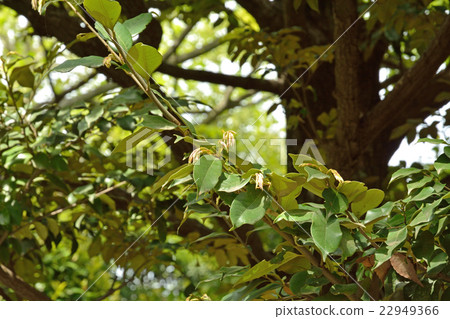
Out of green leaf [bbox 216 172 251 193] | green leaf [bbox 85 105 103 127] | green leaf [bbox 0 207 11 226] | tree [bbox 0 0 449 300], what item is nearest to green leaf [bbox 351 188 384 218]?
tree [bbox 0 0 449 300]

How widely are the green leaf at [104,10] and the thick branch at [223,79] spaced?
140 centimetres

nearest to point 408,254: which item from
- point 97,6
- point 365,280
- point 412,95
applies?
point 365,280

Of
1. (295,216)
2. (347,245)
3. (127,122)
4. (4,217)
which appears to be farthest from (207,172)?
(4,217)

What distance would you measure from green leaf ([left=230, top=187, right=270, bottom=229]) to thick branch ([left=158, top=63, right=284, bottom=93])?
4.85ft

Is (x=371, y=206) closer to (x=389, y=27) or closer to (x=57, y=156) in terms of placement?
(x=57, y=156)

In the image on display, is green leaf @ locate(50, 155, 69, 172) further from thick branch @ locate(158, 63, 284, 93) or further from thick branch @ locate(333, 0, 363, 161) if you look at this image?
thick branch @ locate(333, 0, 363, 161)

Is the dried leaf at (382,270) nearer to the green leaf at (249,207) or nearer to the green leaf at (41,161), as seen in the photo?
the green leaf at (249,207)

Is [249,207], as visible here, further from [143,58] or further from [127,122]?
[127,122]

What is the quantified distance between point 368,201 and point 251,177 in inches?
8.7

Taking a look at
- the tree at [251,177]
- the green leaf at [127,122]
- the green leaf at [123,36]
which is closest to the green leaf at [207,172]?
the tree at [251,177]

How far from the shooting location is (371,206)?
3.46 feet

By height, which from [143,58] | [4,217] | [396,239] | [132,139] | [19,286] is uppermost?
[143,58]

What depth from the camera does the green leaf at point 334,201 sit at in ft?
3.16

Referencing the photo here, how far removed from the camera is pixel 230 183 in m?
0.94
